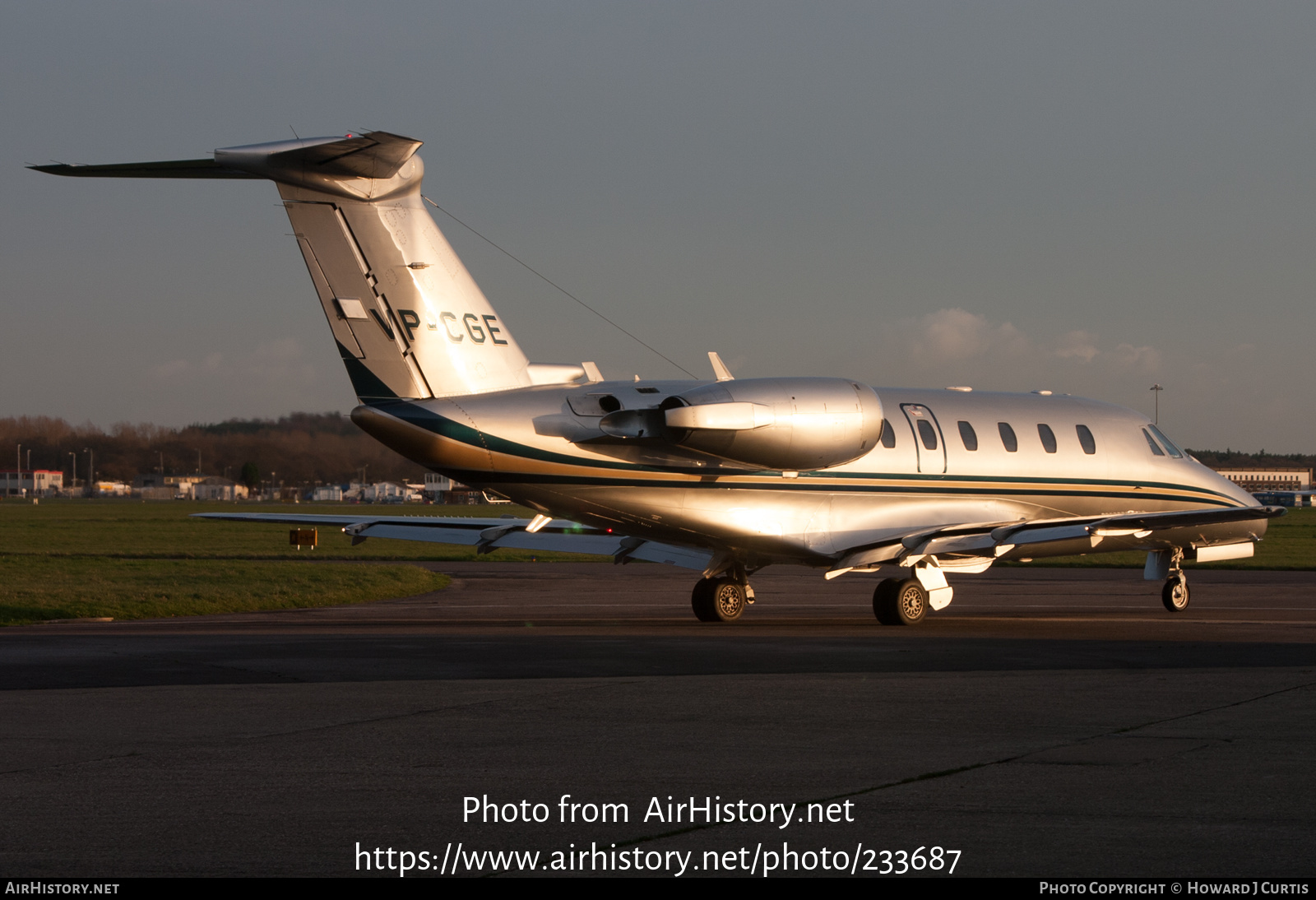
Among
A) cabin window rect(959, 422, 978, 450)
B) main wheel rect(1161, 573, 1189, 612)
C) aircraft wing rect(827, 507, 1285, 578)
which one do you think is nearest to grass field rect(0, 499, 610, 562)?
cabin window rect(959, 422, 978, 450)

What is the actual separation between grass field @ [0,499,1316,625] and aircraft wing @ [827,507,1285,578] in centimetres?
767

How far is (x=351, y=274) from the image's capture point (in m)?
18.0

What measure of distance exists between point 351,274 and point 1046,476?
1236 cm

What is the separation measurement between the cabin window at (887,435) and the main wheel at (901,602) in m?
2.18

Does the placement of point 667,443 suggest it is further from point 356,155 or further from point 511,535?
point 356,155

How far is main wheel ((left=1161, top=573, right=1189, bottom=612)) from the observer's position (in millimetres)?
23555

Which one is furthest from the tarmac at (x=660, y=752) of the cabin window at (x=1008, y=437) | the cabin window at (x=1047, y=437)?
the cabin window at (x=1047, y=437)

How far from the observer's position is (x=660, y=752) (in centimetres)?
897

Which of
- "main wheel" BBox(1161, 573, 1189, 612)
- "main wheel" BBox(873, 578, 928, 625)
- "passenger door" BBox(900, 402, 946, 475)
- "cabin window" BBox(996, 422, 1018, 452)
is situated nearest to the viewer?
"main wheel" BBox(873, 578, 928, 625)

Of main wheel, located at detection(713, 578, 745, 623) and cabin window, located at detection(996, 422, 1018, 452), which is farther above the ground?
cabin window, located at detection(996, 422, 1018, 452)

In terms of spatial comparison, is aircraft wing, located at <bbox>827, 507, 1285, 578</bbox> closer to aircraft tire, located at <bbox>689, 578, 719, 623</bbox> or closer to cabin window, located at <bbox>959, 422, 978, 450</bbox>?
aircraft tire, located at <bbox>689, 578, 719, 623</bbox>

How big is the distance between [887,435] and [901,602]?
2736mm

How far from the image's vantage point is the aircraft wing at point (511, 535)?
22531mm

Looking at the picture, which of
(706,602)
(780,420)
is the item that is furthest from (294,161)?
(706,602)
